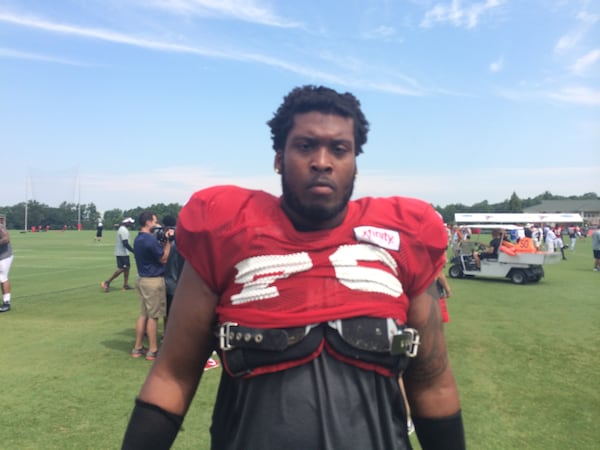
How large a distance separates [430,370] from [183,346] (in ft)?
2.82

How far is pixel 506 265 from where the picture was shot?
50.5 feet

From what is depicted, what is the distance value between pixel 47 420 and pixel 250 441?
162 inches

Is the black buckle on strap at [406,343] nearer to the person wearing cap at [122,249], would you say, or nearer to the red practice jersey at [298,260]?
the red practice jersey at [298,260]

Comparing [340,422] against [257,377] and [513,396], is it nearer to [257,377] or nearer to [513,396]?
[257,377]

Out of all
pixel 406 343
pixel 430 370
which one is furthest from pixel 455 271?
pixel 406 343

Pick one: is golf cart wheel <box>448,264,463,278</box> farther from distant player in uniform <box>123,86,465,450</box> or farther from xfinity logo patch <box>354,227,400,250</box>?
xfinity logo patch <box>354,227,400,250</box>

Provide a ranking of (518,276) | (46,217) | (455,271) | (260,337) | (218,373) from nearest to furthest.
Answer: (260,337) → (218,373) → (518,276) → (455,271) → (46,217)

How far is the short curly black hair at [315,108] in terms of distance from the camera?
1.78 m

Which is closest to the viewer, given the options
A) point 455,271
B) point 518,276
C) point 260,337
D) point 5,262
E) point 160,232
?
point 260,337

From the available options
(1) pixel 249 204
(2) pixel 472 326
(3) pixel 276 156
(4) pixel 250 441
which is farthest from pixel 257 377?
(2) pixel 472 326

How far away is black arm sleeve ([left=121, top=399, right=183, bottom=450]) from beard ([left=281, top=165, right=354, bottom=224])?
2.58 ft

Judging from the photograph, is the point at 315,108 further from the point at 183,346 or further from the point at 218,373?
the point at 218,373

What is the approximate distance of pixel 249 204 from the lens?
1.74 meters

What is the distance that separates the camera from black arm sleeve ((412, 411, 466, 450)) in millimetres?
1769
